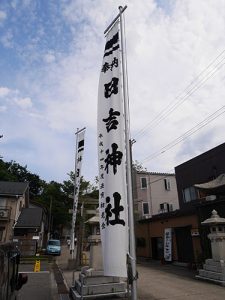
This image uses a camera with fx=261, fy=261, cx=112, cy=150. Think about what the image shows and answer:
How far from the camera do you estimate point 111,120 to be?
262 inches

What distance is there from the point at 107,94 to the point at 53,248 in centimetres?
3224

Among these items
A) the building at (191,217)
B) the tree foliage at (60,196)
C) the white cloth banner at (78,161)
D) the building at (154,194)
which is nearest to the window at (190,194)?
the building at (191,217)

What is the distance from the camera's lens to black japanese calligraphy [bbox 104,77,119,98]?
6824 mm

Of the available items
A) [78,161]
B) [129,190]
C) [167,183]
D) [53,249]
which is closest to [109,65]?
[129,190]

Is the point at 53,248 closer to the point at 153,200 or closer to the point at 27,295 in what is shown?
the point at 153,200

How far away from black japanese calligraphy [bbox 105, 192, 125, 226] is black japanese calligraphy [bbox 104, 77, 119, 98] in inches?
104

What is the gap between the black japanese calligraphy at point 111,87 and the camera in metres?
6.82

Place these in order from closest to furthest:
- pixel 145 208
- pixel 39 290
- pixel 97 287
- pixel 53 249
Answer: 1. pixel 97 287
2. pixel 39 290
3. pixel 145 208
4. pixel 53 249

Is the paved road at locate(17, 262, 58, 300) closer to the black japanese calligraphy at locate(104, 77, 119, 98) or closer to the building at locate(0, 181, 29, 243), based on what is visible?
the black japanese calligraphy at locate(104, 77, 119, 98)

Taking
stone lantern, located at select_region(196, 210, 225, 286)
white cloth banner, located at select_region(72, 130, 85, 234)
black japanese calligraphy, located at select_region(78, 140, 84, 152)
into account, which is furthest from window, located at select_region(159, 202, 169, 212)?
stone lantern, located at select_region(196, 210, 225, 286)

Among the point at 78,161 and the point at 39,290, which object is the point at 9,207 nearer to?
the point at 78,161

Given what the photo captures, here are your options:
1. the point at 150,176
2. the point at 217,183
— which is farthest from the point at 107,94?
the point at 150,176

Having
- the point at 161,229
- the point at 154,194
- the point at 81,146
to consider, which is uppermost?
the point at 154,194

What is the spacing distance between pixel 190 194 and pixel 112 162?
749 inches
